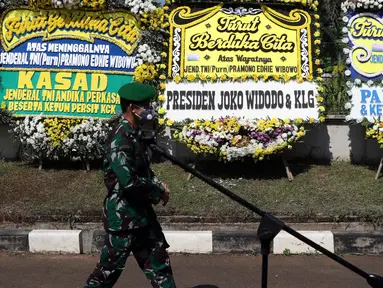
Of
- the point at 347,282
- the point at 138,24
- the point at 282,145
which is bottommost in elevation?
the point at 347,282

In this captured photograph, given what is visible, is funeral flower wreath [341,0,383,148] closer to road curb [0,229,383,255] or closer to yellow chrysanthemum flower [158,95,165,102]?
road curb [0,229,383,255]

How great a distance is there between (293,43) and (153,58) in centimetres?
199

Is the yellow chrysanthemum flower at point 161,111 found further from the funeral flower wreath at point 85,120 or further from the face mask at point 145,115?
the face mask at point 145,115

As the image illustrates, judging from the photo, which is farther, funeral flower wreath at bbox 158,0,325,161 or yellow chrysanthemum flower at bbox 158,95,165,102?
yellow chrysanthemum flower at bbox 158,95,165,102

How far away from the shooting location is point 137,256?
12.5 feet

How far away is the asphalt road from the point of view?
5.11 m

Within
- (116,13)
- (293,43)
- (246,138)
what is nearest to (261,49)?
(293,43)

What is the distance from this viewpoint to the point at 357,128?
8375mm

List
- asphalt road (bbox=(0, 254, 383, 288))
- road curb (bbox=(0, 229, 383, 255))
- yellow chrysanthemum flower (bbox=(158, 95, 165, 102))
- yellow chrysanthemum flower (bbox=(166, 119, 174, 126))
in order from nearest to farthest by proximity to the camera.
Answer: asphalt road (bbox=(0, 254, 383, 288)), road curb (bbox=(0, 229, 383, 255)), yellow chrysanthemum flower (bbox=(166, 119, 174, 126)), yellow chrysanthemum flower (bbox=(158, 95, 165, 102))

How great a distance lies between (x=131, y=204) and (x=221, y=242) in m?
2.44

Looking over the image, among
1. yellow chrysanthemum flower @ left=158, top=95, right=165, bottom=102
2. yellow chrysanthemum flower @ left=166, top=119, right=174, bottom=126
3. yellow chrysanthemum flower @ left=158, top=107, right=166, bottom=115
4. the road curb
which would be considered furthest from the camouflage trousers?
yellow chrysanthemum flower @ left=158, top=95, right=165, bottom=102

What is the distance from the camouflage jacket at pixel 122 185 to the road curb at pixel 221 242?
2.25 meters

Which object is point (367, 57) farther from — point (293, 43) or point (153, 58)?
point (153, 58)

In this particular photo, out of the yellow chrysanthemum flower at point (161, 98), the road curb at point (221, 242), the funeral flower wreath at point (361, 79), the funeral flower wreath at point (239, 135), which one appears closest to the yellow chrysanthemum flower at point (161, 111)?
the funeral flower wreath at point (239, 135)
